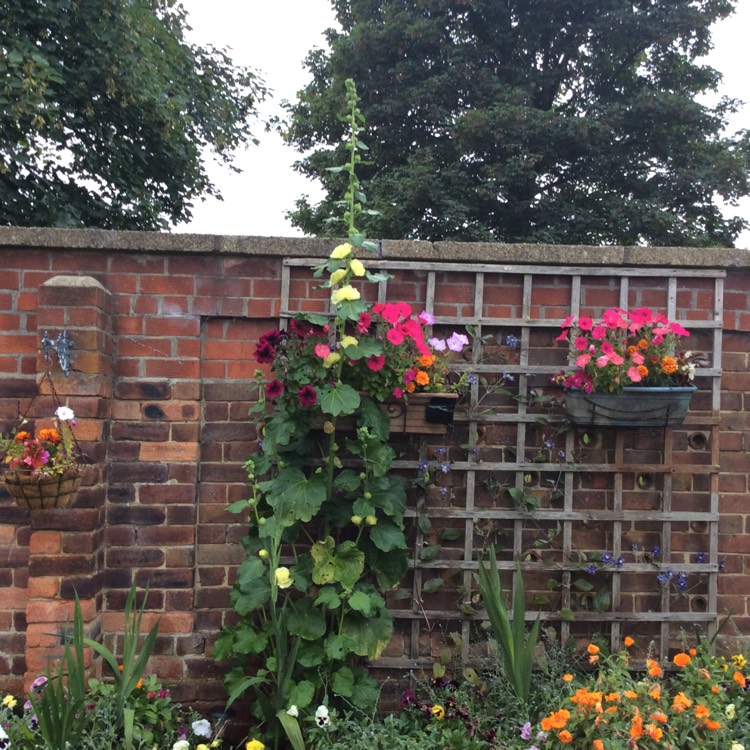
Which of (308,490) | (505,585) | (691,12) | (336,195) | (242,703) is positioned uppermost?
(691,12)

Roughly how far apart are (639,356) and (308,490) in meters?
1.35

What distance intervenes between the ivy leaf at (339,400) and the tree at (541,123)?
7.96m

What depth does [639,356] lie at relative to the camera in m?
2.49

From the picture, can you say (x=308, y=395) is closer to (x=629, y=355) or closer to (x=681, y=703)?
(x=629, y=355)

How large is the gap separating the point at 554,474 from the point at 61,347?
203 centimetres

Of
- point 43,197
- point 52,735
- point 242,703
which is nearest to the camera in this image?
point 52,735

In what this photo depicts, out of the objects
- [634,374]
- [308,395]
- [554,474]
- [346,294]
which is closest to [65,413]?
[308,395]

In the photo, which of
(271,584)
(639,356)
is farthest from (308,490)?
(639,356)

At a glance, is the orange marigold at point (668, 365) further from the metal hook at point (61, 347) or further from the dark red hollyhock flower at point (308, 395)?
the metal hook at point (61, 347)

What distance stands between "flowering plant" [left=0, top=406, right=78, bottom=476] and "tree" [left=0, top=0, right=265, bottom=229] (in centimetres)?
352

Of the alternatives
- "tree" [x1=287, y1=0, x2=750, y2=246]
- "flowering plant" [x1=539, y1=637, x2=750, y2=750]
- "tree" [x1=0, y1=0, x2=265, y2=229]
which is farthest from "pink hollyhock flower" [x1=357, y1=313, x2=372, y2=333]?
"tree" [x1=287, y1=0, x2=750, y2=246]

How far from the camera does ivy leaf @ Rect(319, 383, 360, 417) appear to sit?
7.58 feet

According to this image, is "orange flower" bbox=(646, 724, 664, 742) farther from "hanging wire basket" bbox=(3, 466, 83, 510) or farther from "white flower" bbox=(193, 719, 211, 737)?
"hanging wire basket" bbox=(3, 466, 83, 510)

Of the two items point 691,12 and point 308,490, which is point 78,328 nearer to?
point 308,490
